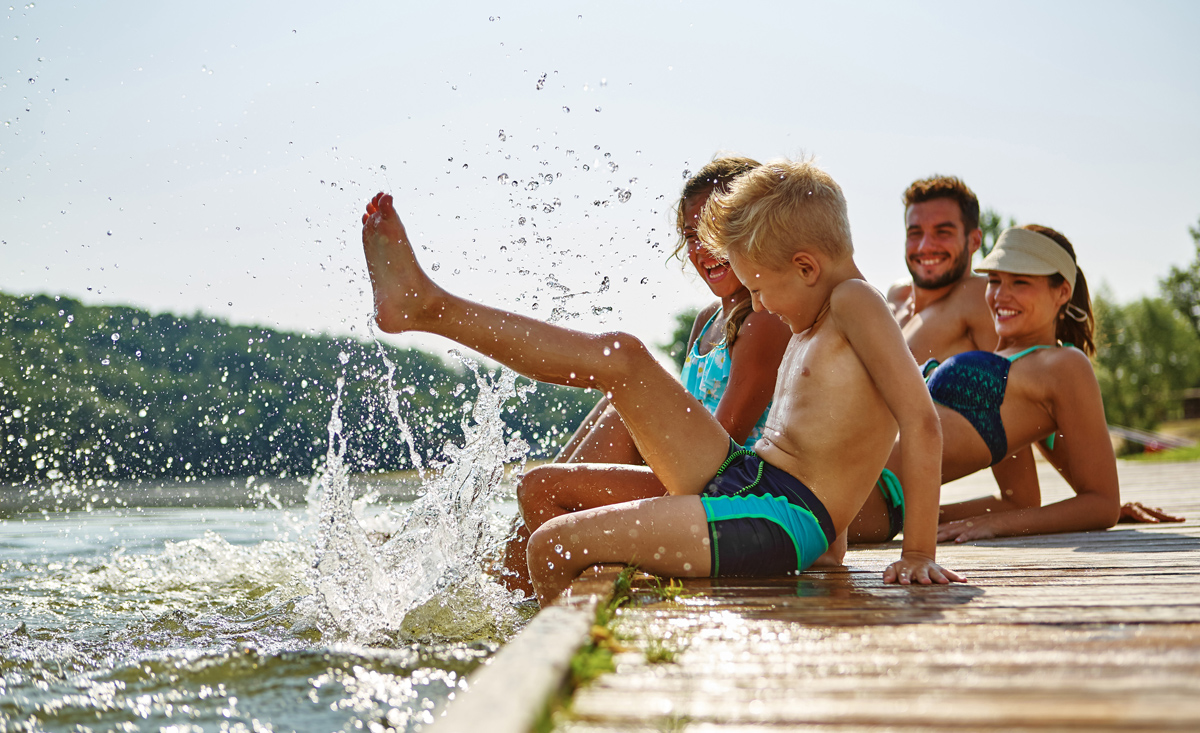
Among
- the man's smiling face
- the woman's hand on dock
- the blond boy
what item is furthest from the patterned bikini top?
the blond boy

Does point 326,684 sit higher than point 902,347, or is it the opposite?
point 902,347

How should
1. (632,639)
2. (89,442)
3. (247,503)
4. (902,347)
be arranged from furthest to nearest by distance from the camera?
(89,442)
(247,503)
(902,347)
(632,639)

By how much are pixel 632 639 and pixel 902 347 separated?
121 cm

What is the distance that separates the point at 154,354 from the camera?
546 inches

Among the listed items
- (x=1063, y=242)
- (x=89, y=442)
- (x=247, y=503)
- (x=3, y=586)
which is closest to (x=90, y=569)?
(x=3, y=586)

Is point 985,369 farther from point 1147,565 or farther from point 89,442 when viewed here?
point 89,442

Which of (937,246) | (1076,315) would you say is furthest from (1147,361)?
(1076,315)

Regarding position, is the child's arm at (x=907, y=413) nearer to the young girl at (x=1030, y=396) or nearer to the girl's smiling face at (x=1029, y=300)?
the young girl at (x=1030, y=396)

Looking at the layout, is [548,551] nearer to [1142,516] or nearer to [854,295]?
[854,295]

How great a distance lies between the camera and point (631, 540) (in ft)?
8.07

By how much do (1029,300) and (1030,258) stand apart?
0.20 m

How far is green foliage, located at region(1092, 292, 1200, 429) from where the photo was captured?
3490cm

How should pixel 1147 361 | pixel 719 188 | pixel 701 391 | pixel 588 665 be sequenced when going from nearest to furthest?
pixel 588 665, pixel 719 188, pixel 701 391, pixel 1147 361

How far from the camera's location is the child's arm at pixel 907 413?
7.86ft
